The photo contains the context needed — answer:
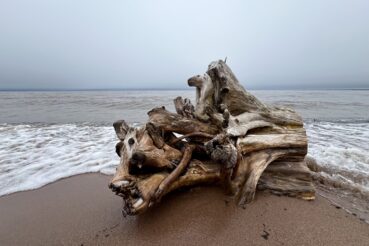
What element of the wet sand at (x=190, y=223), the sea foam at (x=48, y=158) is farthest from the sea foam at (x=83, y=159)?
the wet sand at (x=190, y=223)

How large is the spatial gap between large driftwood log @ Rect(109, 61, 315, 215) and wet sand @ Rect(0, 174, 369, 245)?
253mm

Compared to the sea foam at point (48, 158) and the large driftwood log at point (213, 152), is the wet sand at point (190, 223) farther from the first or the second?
the sea foam at point (48, 158)

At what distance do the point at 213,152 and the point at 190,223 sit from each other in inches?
32.8

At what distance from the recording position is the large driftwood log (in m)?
2.52

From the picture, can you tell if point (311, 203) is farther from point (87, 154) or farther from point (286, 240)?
point (87, 154)

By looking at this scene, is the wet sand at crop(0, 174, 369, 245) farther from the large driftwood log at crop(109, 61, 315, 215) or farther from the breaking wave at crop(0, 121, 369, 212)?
the breaking wave at crop(0, 121, 369, 212)

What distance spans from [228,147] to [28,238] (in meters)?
2.44

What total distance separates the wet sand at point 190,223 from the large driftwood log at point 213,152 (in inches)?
10.0

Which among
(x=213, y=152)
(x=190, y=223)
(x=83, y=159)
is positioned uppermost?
(x=213, y=152)

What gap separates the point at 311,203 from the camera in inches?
119

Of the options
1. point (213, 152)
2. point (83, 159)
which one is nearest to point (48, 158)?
point (83, 159)

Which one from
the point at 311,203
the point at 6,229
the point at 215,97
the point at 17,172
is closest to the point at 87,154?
the point at 17,172

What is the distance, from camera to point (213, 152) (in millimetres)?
2492

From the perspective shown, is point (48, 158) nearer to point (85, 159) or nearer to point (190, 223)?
point (85, 159)
